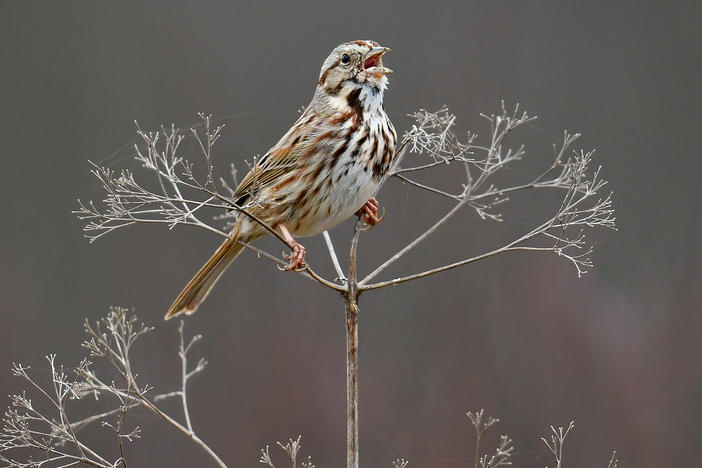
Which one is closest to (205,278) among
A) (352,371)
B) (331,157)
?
(331,157)

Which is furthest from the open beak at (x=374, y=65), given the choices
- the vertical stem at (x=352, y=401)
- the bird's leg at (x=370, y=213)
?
the vertical stem at (x=352, y=401)

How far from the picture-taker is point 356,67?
184 centimetres

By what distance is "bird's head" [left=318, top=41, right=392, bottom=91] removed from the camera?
5.91 feet

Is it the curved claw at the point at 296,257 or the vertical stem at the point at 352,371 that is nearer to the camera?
the vertical stem at the point at 352,371

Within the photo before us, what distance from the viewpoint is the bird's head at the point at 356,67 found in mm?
1802

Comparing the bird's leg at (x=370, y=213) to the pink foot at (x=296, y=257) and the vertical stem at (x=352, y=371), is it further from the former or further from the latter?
the vertical stem at (x=352, y=371)

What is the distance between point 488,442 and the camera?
2.92 meters

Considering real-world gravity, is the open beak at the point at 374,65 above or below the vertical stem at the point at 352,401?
above

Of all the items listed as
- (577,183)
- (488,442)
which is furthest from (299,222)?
(488,442)

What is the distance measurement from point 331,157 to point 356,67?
0.64 ft

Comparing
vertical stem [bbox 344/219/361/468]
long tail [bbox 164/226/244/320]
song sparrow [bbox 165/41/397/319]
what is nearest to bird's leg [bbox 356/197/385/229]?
song sparrow [bbox 165/41/397/319]

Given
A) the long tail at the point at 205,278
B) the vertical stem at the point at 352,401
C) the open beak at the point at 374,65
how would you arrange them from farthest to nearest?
the long tail at the point at 205,278
the open beak at the point at 374,65
the vertical stem at the point at 352,401

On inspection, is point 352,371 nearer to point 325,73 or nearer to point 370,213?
point 370,213

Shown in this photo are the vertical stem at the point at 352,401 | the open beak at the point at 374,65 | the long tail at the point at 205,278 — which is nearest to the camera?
the vertical stem at the point at 352,401
